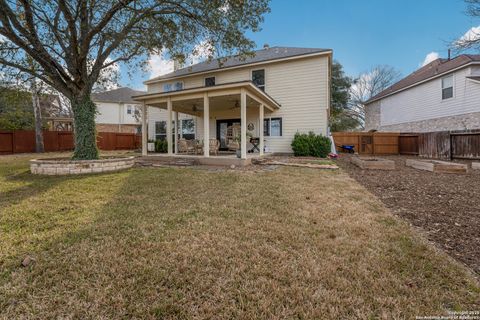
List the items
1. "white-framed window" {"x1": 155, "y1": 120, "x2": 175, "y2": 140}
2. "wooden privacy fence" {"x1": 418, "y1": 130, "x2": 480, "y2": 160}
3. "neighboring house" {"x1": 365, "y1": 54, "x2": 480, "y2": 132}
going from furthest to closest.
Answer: "white-framed window" {"x1": 155, "y1": 120, "x2": 175, "y2": 140}
"neighboring house" {"x1": 365, "y1": 54, "x2": 480, "y2": 132}
"wooden privacy fence" {"x1": 418, "y1": 130, "x2": 480, "y2": 160}

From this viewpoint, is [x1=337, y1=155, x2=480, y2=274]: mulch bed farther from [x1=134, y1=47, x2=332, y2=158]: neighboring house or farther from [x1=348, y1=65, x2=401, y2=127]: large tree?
[x1=348, y1=65, x2=401, y2=127]: large tree

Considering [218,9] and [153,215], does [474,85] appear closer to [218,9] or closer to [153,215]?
[218,9]

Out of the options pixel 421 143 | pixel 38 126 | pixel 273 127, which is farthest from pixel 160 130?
pixel 421 143

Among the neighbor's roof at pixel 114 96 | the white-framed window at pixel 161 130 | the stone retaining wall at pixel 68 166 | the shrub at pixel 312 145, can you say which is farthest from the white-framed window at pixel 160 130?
the neighbor's roof at pixel 114 96

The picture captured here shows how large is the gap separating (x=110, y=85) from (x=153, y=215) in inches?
417

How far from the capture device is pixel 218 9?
7.74 meters

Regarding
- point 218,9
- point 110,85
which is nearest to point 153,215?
point 218,9

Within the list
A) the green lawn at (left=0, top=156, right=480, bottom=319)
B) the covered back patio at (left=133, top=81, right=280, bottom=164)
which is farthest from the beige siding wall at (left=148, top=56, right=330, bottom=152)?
the green lawn at (left=0, top=156, right=480, bottom=319)

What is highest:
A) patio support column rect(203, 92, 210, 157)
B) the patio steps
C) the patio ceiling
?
the patio ceiling

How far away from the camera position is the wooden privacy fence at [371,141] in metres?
15.2

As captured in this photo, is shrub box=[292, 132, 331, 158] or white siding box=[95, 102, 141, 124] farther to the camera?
white siding box=[95, 102, 141, 124]

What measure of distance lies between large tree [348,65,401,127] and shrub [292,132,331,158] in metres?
21.8

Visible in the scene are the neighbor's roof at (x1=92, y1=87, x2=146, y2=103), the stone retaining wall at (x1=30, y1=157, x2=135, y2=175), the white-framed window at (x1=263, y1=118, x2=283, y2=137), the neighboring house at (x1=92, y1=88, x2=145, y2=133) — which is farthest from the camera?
the neighboring house at (x1=92, y1=88, x2=145, y2=133)

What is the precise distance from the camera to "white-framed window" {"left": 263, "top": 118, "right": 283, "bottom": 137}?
12.9 m
